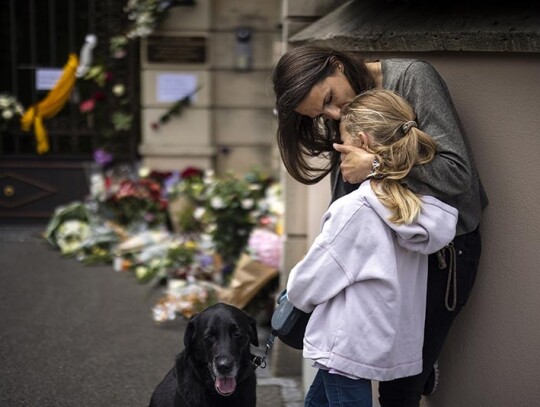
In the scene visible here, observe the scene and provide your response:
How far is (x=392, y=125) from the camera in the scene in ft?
8.45

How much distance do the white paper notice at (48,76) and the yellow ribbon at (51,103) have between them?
67 mm

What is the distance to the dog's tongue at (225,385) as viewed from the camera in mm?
2859

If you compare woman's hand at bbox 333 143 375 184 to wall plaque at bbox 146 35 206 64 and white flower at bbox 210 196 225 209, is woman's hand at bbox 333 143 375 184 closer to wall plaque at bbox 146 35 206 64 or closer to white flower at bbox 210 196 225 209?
white flower at bbox 210 196 225 209

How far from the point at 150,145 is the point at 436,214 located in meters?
5.68

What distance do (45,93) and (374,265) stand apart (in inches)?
243

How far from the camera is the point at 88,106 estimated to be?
26.0 feet

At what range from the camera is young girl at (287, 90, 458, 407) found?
2496 mm

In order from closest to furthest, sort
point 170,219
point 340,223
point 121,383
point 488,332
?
point 340,223, point 488,332, point 121,383, point 170,219

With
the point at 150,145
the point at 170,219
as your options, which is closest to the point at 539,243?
the point at 170,219

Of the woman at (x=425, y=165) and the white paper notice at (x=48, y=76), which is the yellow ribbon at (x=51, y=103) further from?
the woman at (x=425, y=165)

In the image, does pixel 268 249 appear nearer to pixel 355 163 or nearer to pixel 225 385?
Answer: pixel 225 385

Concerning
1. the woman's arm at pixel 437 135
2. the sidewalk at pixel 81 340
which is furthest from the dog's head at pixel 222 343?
the sidewalk at pixel 81 340

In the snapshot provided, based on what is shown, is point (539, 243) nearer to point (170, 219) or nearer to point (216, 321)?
point (216, 321)

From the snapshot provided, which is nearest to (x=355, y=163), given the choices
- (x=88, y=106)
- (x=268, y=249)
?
(x=268, y=249)
